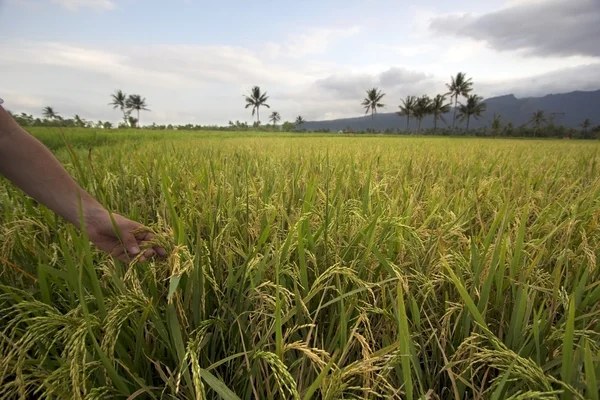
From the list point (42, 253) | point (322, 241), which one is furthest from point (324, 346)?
point (42, 253)

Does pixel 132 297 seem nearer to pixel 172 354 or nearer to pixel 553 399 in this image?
pixel 172 354

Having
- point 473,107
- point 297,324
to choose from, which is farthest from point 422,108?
point 297,324

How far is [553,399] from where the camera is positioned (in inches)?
17.2

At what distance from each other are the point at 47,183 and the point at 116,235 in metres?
0.32

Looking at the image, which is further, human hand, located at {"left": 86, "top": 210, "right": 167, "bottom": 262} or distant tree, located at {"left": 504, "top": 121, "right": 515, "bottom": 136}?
distant tree, located at {"left": 504, "top": 121, "right": 515, "bottom": 136}

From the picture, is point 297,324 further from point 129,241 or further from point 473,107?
point 473,107

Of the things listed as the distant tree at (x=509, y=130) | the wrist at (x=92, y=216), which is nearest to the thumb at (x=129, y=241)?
the wrist at (x=92, y=216)

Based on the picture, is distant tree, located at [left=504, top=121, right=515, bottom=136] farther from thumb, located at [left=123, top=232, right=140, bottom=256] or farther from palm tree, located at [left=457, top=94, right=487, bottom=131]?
thumb, located at [left=123, top=232, right=140, bottom=256]

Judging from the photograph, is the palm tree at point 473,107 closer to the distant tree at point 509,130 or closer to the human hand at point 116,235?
Result: the distant tree at point 509,130

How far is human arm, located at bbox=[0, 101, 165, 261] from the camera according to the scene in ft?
2.99

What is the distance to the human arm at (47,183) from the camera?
911 millimetres

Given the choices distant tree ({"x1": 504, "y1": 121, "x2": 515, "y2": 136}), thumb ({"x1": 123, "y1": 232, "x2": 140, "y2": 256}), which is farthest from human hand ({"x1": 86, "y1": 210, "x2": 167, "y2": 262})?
distant tree ({"x1": 504, "y1": 121, "x2": 515, "y2": 136})

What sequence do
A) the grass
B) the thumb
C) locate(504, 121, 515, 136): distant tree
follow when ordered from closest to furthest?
the grass, the thumb, locate(504, 121, 515, 136): distant tree

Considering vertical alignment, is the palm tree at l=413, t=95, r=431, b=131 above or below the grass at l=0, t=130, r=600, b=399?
above
